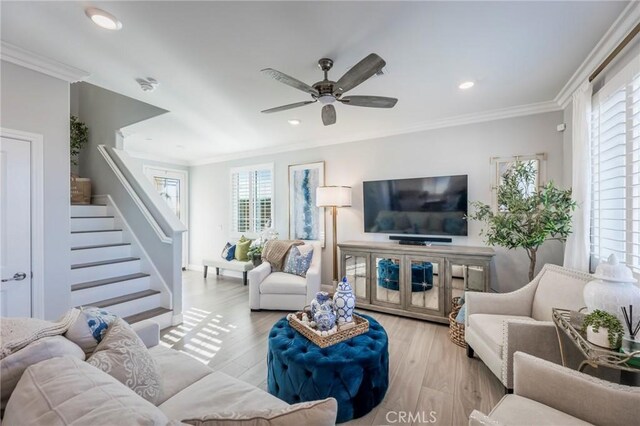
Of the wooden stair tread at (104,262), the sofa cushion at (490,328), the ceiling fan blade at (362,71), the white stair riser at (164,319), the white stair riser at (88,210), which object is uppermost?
the ceiling fan blade at (362,71)

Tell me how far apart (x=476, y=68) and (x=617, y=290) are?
1.92 metres

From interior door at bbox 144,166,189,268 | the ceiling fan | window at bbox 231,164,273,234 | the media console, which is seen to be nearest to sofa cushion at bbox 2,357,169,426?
the ceiling fan

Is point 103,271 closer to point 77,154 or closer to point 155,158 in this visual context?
point 77,154

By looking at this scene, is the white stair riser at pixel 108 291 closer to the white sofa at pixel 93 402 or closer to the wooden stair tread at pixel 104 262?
the wooden stair tread at pixel 104 262

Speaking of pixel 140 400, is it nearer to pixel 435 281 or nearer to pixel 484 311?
pixel 484 311

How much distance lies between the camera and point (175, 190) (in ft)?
20.6

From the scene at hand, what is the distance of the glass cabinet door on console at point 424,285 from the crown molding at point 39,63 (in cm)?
401

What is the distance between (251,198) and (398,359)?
4.08 meters

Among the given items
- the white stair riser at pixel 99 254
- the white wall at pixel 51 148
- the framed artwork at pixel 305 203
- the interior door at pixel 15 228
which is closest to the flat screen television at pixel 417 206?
the framed artwork at pixel 305 203

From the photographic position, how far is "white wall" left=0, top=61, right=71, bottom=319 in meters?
2.25

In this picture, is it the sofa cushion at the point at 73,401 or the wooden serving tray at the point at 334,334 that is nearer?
the sofa cushion at the point at 73,401

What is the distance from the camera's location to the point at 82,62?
2.37 metres

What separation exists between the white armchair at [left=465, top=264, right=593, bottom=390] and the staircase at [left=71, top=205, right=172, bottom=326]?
3.29m

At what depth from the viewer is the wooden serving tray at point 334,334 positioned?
6.13 feet
